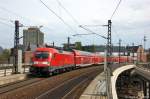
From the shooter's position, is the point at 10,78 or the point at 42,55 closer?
the point at 10,78

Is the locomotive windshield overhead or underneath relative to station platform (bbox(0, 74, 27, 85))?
overhead

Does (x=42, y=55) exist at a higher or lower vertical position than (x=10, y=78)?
higher

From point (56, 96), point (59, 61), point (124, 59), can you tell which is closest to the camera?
point (56, 96)

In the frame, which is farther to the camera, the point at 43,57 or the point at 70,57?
the point at 70,57

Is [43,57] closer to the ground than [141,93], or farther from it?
farther from it

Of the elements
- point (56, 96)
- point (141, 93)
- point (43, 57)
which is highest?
point (43, 57)

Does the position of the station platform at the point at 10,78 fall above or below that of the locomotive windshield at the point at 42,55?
below

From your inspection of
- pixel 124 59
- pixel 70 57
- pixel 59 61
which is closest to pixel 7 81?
pixel 59 61

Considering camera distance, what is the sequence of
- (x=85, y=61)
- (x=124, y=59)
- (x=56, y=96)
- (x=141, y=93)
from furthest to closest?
1. (x=124, y=59)
2. (x=85, y=61)
3. (x=141, y=93)
4. (x=56, y=96)

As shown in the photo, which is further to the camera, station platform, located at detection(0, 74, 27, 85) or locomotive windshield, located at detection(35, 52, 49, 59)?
locomotive windshield, located at detection(35, 52, 49, 59)

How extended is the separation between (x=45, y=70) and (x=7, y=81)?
297 inches

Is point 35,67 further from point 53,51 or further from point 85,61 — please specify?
point 85,61

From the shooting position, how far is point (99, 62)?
322 ft

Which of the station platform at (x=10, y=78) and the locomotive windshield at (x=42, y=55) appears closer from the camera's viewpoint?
the station platform at (x=10, y=78)
